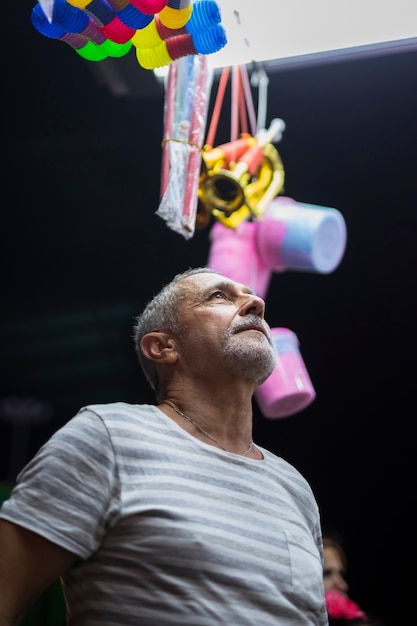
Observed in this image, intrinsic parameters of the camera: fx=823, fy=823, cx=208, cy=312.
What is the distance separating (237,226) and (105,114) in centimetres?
96

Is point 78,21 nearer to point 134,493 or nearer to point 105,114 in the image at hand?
point 134,493

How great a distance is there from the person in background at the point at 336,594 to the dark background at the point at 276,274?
4.14 ft

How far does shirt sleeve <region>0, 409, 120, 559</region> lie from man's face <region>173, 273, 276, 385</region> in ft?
0.87

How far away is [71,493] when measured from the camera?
3.25 feet

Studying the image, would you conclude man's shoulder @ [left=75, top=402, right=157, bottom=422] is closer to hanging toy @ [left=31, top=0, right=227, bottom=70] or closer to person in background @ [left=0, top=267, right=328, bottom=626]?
person in background @ [left=0, top=267, right=328, bottom=626]

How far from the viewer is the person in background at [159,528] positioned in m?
0.97

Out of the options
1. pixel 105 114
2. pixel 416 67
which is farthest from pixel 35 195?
pixel 416 67

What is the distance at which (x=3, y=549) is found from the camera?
3.16 ft

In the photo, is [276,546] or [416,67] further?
[416,67]

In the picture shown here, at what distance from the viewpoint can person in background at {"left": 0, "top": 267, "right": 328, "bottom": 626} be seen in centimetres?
Answer: 97

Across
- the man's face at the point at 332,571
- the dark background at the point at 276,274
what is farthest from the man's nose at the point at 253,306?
the man's face at the point at 332,571

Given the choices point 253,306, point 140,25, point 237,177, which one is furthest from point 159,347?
point 237,177

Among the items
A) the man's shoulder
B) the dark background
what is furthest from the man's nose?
the dark background

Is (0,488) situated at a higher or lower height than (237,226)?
lower
